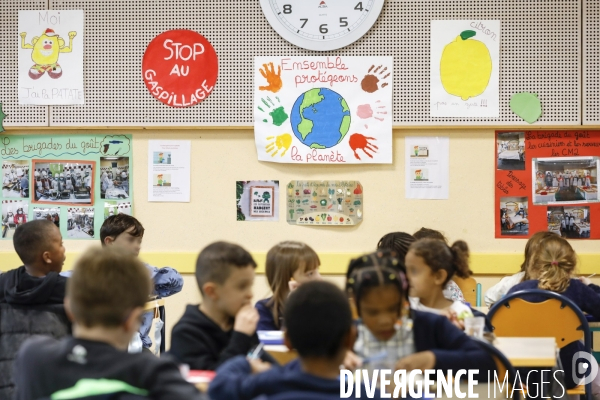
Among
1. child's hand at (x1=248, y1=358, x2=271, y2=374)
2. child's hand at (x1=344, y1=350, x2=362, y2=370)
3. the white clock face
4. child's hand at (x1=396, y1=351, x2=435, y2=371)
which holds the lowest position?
child's hand at (x1=396, y1=351, x2=435, y2=371)

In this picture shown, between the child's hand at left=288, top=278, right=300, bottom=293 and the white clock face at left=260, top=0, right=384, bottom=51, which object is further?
the white clock face at left=260, top=0, right=384, bottom=51

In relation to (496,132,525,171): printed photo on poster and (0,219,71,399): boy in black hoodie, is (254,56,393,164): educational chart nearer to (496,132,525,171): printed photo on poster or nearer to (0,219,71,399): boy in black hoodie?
(496,132,525,171): printed photo on poster

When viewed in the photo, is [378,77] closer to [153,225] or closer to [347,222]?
[347,222]

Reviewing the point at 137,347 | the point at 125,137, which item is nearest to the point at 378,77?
the point at 125,137

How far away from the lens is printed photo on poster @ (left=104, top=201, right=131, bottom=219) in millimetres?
4719

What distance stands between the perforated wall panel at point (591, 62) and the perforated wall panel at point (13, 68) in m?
3.44

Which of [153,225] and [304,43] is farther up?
[304,43]

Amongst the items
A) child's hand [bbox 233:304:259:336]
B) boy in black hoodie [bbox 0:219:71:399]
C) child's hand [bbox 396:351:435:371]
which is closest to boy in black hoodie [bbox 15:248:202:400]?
child's hand [bbox 233:304:259:336]

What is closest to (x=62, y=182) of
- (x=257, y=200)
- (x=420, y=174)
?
(x=257, y=200)

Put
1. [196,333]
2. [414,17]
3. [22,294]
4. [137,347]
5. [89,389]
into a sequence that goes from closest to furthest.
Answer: [89,389] < [196,333] < [22,294] < [137,347] < [414,17]

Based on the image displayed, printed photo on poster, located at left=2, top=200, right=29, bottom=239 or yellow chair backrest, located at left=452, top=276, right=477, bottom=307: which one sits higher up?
printed photo on poster, located at left=2, top=200, right=29, bottom=239

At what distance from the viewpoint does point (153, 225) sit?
4.71 m

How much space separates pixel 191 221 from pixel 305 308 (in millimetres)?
3178

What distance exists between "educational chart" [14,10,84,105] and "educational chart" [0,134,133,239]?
0.27 metres
